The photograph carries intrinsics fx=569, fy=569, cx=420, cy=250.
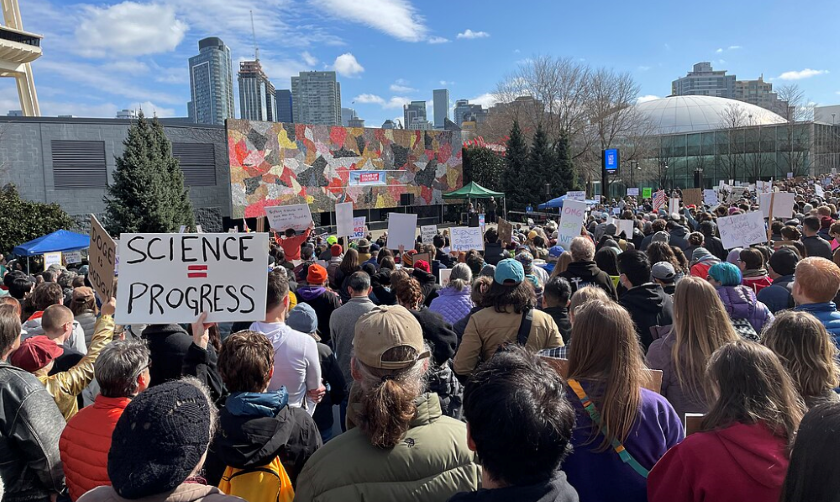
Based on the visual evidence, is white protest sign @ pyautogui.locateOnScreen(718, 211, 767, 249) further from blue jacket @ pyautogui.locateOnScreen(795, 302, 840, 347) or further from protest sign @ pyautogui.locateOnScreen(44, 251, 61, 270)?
protest sign @ pyautogui.locateOnScreen(44, 251, 61, 270)

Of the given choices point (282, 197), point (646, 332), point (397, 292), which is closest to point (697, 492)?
point (646, 332)

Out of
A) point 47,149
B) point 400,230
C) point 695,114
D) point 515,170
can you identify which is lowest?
point 400,230

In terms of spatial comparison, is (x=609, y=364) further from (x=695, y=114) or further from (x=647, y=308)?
(x=695, y=114)

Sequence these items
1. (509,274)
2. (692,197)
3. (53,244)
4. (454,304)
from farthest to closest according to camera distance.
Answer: (692,197)
(53,244)
(454,304)
(509,274)

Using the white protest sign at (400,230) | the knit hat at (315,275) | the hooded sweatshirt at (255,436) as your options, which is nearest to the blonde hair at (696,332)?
the hooded sweatshirt at (255,436)

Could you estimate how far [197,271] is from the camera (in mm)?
3883

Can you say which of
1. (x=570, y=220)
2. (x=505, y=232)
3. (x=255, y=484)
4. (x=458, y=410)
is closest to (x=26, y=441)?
(x=255, y=484)

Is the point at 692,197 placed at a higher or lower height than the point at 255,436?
higher

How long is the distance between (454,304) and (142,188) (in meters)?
21.4

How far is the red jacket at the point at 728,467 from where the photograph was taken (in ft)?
6.49

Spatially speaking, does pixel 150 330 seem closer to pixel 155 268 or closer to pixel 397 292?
pixel 155 268

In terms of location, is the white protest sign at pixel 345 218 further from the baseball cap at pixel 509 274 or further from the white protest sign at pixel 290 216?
the baseball cap at pixel 509 274

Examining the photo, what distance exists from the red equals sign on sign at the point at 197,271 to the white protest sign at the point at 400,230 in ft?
23.2

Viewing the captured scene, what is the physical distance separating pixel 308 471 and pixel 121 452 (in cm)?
66
